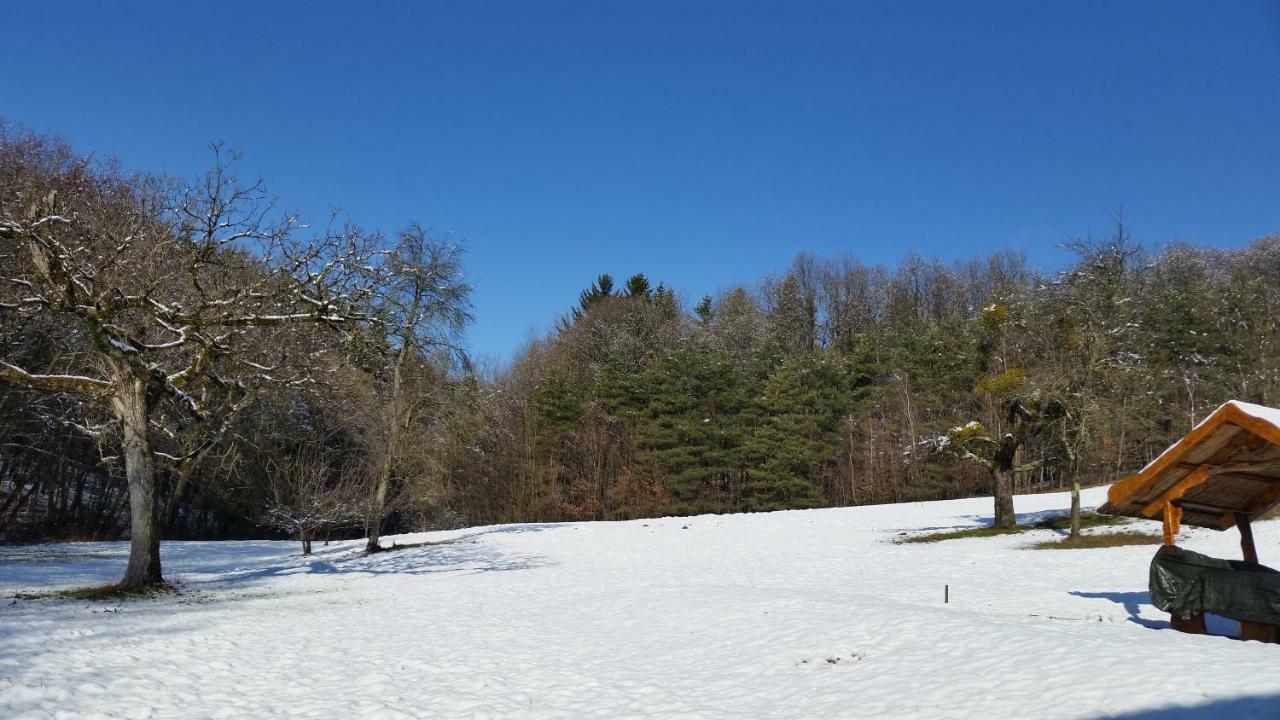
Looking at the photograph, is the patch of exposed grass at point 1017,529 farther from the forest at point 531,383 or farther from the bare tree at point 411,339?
the bare tree at point 411,339

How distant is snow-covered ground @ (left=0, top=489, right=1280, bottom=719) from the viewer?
7.20m

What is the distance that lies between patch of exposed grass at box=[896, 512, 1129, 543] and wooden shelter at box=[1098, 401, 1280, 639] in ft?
43.5

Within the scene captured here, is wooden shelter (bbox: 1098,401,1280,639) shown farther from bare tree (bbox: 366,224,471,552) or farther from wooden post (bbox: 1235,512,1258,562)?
bare tree (bbox: 366,224,471,552)

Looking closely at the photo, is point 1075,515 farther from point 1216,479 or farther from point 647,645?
point 647,645

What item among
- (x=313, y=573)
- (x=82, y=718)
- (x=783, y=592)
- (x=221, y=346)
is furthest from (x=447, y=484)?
(x=82, y=718)

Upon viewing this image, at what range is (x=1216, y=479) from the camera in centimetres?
1039

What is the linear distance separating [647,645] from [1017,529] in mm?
17932

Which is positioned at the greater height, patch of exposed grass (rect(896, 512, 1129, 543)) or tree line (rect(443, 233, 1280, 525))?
tree line (rect(443, 233, 1280, 525))

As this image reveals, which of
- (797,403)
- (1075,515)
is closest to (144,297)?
(1075,515)

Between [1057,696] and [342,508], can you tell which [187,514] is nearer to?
[342,508]

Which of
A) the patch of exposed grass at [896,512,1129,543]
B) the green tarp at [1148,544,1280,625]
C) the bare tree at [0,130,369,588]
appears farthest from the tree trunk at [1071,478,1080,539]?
the bare tree at [0,130,369,588]

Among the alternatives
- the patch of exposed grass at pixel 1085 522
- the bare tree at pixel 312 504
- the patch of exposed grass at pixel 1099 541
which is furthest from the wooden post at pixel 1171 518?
the bare tree at pixel 312 504

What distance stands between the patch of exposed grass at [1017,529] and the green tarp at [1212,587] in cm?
1499

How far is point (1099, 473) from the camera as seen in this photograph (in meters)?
44.6
